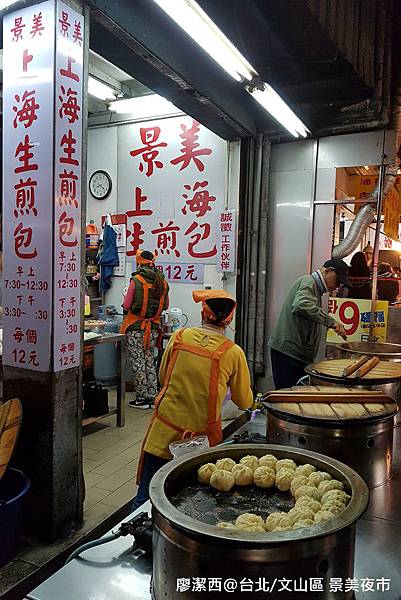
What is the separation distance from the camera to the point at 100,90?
21.9 ft

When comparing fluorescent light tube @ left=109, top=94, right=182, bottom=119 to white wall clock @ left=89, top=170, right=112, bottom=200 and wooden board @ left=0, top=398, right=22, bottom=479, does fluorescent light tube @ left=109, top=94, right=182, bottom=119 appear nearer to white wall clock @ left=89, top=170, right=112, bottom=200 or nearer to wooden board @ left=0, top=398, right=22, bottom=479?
white wall clock @ left=89, top=170, right=112, bottom=200

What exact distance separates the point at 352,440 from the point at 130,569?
100 cm

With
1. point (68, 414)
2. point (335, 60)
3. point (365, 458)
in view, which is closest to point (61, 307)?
point (68, 414)

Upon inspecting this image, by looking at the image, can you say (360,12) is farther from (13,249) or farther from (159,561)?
(159,561)

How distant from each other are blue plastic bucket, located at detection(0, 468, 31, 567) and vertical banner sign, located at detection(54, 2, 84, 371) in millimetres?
860

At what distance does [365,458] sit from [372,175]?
6262 mm

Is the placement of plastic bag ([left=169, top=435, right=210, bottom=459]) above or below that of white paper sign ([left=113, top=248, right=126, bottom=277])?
below

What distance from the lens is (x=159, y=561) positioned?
1222 millimetres

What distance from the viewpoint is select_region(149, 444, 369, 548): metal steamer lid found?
106 cm

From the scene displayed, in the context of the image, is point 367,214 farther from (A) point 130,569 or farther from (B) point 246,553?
(B) point 246,553

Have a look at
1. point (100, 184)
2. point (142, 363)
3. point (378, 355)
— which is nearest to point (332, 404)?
point (378, 355)

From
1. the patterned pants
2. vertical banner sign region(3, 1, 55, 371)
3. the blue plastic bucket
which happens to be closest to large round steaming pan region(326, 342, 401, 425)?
vertical banner sign region(3, 1, 55, 371)

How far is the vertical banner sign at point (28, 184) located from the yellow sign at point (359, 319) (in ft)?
11.7

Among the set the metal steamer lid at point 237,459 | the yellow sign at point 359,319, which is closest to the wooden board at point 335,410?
the metal steamer lid at point 237,459
